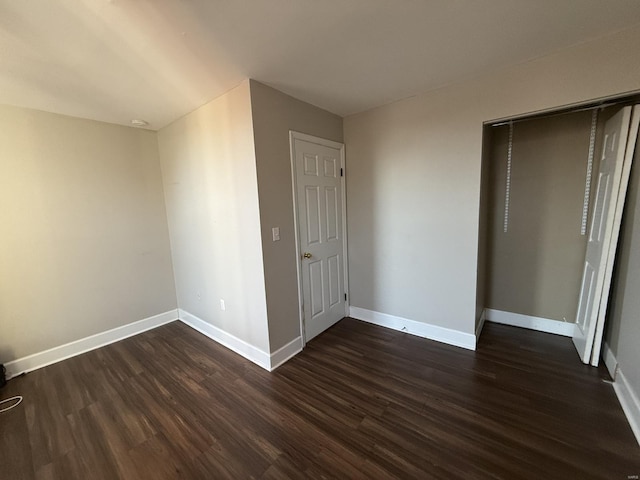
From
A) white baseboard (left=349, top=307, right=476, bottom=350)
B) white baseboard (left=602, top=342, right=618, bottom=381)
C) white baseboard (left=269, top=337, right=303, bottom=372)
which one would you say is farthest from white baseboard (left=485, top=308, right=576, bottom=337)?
white baseboard (left=269, top=337, right=303, bottom=372)

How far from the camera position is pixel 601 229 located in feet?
6.73

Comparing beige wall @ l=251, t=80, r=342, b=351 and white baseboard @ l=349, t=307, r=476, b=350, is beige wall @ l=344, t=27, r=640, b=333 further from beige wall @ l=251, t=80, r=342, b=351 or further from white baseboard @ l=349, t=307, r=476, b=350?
beige wall @ l=251, t=80, r=342, b=351

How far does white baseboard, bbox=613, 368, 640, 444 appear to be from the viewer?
4.95 ft

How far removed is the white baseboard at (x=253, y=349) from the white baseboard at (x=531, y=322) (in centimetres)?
227

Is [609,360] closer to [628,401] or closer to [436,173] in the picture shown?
[628,401]

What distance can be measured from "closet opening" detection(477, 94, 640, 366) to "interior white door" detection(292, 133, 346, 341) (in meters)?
1.44

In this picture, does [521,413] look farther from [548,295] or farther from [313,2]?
[313,2]

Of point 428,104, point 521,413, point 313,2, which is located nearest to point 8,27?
point 313,2

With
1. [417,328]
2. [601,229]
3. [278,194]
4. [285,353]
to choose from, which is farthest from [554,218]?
[285,353]

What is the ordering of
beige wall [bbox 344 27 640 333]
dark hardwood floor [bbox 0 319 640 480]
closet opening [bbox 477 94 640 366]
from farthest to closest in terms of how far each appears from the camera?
1. closet opening [bbox 477 94 640 366]
2. beige wall [bbox 344 27 640 333]
3. dark hardwood floor [bbox 0 319 640 480]

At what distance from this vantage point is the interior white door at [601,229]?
74.0 inches

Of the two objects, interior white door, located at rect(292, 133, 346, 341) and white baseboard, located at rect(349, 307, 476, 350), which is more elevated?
interior white door, located at rect(292, 133, 346, 341)

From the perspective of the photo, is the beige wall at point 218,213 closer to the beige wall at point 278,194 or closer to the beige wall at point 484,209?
the beige wall at point 278,194

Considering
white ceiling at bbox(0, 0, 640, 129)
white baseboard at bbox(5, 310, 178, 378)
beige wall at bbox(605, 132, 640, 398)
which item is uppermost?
white ceiling at bbox(0, 0, 640, 129)
